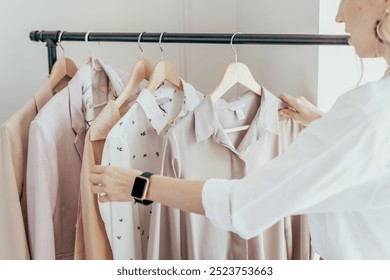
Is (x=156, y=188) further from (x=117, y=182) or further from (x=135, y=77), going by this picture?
(x=135, y=77)

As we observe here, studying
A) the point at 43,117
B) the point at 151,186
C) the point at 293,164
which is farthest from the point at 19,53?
the point at 293,164

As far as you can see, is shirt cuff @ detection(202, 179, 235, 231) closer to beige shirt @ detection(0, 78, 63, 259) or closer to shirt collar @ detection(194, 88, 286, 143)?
shirt collar @ detection(194, 88, 286, 143)

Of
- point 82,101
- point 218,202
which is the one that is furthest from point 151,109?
point 218,202

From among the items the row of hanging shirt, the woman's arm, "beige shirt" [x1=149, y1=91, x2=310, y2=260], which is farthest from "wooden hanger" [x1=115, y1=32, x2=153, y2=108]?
the woman's arm

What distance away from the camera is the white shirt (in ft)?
3.34

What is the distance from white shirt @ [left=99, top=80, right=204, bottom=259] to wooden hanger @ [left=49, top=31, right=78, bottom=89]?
0.69ft

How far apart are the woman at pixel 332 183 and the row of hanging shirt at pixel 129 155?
206 millimetres

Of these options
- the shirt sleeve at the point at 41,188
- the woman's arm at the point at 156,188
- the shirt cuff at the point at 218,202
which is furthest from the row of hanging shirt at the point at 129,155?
the shirt cuff at the point at 218,202

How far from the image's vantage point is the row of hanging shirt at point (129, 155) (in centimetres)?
102

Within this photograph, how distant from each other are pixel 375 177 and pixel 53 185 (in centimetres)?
61

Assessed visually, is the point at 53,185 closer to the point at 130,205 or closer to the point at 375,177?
the point at 130,205

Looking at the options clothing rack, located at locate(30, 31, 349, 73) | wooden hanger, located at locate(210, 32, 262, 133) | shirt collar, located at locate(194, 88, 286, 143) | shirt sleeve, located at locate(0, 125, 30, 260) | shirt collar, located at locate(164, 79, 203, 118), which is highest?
clothing rack, located at locate(30, 31, 349, 73)

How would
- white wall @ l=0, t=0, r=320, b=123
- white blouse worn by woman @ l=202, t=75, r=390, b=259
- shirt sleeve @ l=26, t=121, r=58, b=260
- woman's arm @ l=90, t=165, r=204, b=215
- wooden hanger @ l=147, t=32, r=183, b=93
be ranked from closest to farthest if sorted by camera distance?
1. white blouse worn by woman @ l=202, t=75, r=390, b=259
2. woman's arm @ l=90, t=165, r=204, b=215
3. shirt sleeve @ l=26, t=121, r=58, b=260
4. wooden hanger @ l=147, t=32, r=183, b=93
5. white wall @ l=0, t=0, r=320, b=123

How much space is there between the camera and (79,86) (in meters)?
1.10
